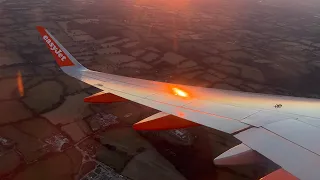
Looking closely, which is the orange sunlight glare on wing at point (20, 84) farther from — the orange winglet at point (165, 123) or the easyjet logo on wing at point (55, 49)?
the orange winglet at point (165, 123)

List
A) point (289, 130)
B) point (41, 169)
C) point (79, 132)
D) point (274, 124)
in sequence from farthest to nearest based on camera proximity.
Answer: point (79, 132) < point (41, 169) < point (274, 124) < point (289, 130)

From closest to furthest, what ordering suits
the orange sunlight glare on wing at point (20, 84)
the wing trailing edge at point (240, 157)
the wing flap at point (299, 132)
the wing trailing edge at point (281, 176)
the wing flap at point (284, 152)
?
the wing flap at point (284, 152)
the wing trailing edge at point (281, 176)
the wing flap at point (299, 132)
the wing trailing edge at point (240, 157)
the orange sunlight glare on wing at point (20, 84)

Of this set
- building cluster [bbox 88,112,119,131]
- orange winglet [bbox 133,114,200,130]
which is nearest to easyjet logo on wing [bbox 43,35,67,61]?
orange winglet [bbox 133,114,200,130]

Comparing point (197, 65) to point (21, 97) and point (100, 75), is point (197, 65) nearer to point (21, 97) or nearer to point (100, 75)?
point (21, 97)

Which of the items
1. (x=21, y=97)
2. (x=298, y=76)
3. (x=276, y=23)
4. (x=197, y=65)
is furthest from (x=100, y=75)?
(x=276, y=23)

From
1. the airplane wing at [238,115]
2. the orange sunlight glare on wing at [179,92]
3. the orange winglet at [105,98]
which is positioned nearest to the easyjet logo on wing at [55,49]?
the airplane wing at [238,115]

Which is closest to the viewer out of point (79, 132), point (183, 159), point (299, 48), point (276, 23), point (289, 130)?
point (289, 130)

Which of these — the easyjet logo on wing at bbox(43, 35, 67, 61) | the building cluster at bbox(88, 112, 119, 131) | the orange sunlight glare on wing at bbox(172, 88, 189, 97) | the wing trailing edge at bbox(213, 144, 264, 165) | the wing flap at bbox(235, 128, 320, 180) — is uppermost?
the easyjet logo on wing at bbox(43, 35, 67, 61)

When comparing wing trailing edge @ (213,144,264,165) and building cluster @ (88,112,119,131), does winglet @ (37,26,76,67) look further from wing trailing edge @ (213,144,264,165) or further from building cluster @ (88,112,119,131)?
building cluster @ (88,112,119,131)
